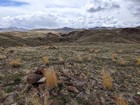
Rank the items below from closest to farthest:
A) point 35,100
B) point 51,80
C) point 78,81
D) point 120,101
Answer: point 35,100
point 120,101
point 51,80
point 78,81

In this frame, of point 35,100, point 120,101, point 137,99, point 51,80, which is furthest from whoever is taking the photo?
point 137,99

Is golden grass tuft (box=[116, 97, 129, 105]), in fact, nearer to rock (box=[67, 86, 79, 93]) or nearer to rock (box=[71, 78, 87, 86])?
rock (box=[67, 86, 79, 93])

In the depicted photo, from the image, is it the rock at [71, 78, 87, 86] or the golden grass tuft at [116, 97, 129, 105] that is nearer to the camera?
the golden grass tuft at [116, 97, 129, 105]

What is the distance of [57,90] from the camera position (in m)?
12.9

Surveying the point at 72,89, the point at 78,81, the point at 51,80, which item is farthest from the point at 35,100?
the point at 78,81

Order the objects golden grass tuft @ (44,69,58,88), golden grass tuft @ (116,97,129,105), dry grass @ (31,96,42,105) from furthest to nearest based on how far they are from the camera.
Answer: golden grass tuft @ (44,69,58,88) → golden grass tuft @ (116,97,129,105) → dry grass @ (31,96,42,105)

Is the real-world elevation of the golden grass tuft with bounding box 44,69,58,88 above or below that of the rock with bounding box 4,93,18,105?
above

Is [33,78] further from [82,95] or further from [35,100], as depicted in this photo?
[82,95]

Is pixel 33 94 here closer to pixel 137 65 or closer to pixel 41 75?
pixel 41 75

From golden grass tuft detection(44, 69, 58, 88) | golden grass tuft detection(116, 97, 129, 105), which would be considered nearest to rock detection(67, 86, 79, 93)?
golden grass tuft detection(44, 69, 58, 88)

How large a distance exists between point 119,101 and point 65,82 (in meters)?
2.81

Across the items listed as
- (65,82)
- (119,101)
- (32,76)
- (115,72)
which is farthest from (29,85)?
(115,72)

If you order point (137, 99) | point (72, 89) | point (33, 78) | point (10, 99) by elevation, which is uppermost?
point (33, 78)

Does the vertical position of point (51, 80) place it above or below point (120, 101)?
above
